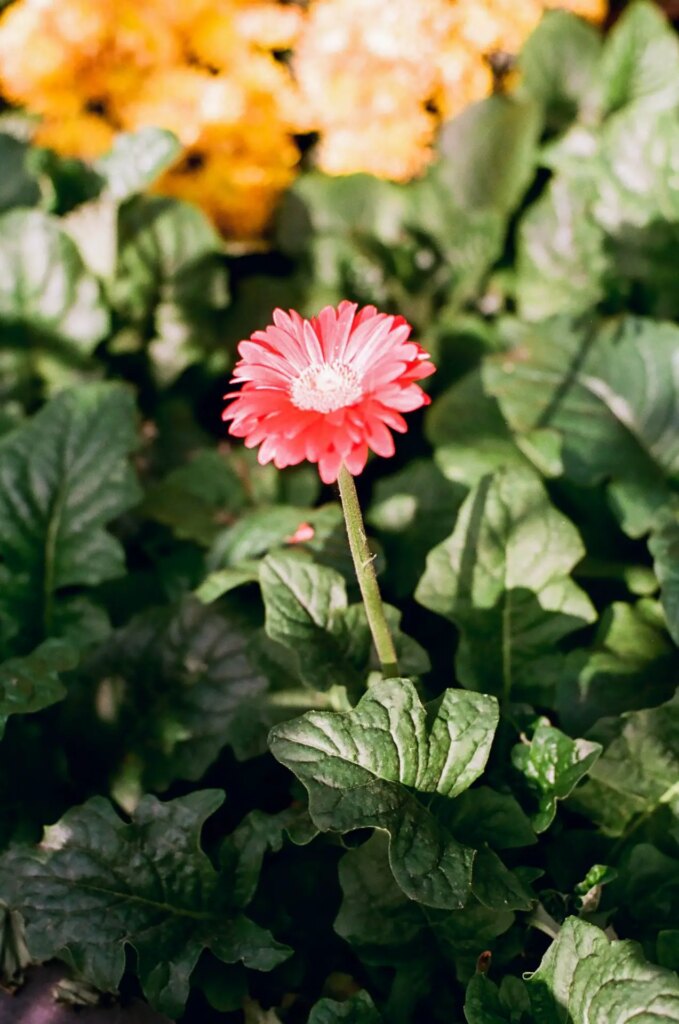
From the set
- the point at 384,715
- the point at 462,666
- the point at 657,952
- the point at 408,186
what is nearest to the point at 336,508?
the point at 462,666

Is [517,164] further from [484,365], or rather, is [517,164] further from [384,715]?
[384,715]

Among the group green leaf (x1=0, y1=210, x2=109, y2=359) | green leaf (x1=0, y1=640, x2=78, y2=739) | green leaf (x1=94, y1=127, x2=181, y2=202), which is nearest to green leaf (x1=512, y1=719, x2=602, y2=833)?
green leaf (x1=0, y1=640, x2=78, y2=739)

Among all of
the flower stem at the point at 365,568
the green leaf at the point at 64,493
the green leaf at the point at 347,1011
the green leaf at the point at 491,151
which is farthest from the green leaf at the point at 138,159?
the green leaf at the point at 347,1011

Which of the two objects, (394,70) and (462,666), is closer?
(462,666)

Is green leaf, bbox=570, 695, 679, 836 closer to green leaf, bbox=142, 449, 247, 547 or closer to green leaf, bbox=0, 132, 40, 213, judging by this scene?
green leaf, bbox=142, 449, 247, 547

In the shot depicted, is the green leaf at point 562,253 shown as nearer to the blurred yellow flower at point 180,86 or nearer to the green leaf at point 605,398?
the green leaf at point 605,398
